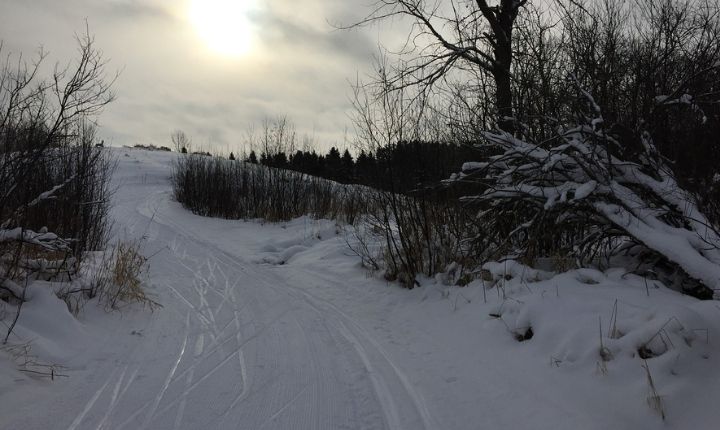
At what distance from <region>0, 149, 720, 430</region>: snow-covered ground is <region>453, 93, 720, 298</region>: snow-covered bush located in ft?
1.22

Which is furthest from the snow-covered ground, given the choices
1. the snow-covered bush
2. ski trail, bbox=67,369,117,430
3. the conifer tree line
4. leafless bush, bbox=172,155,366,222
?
leafless bush, bbox=172,155,366,222

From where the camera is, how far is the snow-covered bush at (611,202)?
386cm

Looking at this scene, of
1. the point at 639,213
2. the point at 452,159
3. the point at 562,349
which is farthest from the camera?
the point at 452,159

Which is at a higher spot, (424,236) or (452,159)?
(452,159)

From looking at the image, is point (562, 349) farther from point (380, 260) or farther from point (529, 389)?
point (380, 260)

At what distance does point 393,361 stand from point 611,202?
8.98 ft

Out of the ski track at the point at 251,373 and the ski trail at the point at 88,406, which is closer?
the ski trail at the point at 88,406

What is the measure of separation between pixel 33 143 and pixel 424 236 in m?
5.48

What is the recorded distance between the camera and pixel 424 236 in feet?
24.8

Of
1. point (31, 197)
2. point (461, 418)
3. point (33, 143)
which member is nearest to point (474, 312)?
point (461, 418)

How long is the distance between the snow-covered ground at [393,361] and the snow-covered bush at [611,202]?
373 millimetres

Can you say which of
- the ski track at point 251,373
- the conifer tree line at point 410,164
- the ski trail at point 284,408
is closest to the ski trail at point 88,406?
the ski track at point 251,373

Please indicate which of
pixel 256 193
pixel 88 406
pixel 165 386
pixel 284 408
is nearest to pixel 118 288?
pixel 165 386

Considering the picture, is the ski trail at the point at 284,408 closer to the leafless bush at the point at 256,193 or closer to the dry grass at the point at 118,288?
the dry grass at the point at 118,288
